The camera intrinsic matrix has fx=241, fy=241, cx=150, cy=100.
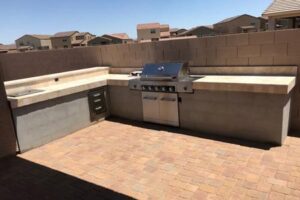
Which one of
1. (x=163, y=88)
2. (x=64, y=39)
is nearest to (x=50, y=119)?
(x=163, y=88)

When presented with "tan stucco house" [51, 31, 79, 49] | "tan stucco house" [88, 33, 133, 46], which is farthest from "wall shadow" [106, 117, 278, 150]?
"tan stucco house" [51, 31, 79, 49]

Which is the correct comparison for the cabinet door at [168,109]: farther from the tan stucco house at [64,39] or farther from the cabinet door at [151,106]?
the tan stucco house at [64,39]

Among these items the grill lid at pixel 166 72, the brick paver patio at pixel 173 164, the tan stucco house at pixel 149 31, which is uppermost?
the tan stucco house at pixel 149 31

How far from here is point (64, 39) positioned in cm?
4959

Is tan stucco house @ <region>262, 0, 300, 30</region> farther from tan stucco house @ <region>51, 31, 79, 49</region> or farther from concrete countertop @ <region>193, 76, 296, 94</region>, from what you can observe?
tan stucco house @ <region>51, 31, 79, 49</region>

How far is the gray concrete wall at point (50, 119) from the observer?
4309 mm

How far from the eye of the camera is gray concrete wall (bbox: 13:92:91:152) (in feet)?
14.1

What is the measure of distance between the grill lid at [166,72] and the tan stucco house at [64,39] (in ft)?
156

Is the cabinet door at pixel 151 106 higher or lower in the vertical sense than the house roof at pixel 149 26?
lower

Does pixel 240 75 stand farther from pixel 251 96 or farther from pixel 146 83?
pixel 146 83

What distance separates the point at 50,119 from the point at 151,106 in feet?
6.74

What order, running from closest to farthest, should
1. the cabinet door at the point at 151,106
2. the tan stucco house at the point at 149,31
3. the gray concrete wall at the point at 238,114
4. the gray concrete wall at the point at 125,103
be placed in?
the gray concrete wall at the point at 238,114 → the cabinet door at the point at 151,106 → the gray concrete wall at the point at 125,103 → the tan stucco house at the point at 149,31

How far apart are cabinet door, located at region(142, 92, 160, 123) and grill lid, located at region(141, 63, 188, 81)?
39cm

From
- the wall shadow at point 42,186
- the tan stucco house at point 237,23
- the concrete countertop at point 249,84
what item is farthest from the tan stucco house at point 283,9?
the tan stucco house at point 237,23
